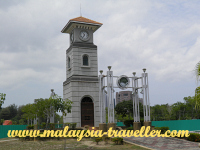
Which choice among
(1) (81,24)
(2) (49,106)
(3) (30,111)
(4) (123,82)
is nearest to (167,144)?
(4) (123,82)

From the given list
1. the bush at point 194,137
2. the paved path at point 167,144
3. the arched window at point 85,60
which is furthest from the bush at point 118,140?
the arched window at point 85,60

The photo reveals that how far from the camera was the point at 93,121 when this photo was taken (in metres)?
33.0

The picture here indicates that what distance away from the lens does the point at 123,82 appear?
91.0 ft

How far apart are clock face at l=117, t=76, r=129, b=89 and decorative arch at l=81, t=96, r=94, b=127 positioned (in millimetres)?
7474

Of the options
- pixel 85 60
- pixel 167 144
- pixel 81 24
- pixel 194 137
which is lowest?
pixel 167 144

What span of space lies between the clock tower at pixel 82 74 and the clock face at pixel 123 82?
693 centimetres

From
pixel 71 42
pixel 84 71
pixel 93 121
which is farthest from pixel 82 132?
pixel 71 42

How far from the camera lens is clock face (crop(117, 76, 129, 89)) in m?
27.5

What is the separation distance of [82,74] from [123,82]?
27.2ft

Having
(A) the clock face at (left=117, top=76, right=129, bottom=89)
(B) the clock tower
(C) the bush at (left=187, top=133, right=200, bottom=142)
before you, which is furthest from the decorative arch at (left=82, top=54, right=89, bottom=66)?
(C) the bush at (left=187, top=133, right=200, bottom=142)

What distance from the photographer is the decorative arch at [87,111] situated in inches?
1284

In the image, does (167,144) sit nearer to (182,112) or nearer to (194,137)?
(194,137)

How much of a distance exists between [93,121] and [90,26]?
14.1m

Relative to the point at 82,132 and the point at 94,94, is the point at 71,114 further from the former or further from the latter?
the point at 82,132
